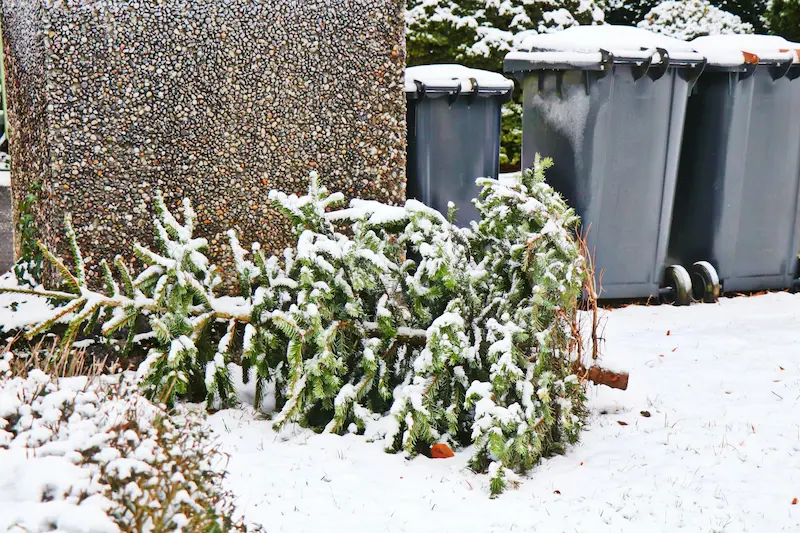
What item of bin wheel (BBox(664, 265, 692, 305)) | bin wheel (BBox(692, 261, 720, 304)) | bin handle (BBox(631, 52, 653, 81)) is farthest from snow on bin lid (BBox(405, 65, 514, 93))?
bin wheel (BBox(692, 261, 720, 304))

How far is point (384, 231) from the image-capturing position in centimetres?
312

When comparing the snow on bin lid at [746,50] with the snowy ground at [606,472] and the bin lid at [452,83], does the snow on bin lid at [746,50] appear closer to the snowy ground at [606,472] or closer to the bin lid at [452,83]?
the bin lid at [452,83]

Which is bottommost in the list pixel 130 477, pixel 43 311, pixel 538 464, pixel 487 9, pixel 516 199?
pixel 538 464

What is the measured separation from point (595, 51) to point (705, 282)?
1603 mm

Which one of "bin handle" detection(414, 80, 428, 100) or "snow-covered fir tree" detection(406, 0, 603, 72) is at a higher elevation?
"snow-covered fir tree" detection(406, 0, 603, 72)

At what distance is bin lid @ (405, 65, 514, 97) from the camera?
4211mm

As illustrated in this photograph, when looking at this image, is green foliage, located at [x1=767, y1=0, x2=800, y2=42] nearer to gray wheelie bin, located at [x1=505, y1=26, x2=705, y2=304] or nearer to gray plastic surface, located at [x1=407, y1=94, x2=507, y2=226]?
gray wheelie bin, located at [x1=505, y1=26, x2=705, y2=304]

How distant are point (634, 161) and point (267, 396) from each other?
8.15 ft

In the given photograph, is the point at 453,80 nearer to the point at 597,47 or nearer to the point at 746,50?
the point at 597,47

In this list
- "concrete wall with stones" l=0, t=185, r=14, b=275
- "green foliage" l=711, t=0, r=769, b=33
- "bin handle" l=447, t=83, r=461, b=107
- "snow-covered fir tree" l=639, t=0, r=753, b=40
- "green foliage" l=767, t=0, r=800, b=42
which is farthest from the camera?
"green foliage" l=711, t=0, r=769, b=33

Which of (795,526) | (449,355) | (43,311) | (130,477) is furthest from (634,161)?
(130,477)

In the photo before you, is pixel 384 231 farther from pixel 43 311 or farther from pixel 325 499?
pixel 43 311

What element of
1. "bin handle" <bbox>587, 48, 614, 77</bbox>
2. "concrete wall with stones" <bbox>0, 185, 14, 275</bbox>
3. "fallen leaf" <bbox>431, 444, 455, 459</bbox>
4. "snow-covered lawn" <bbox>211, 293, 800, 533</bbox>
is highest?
"bin handle" <bbox>587, 48, 614, 77</bbox>

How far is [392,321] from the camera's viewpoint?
2.95 meters
